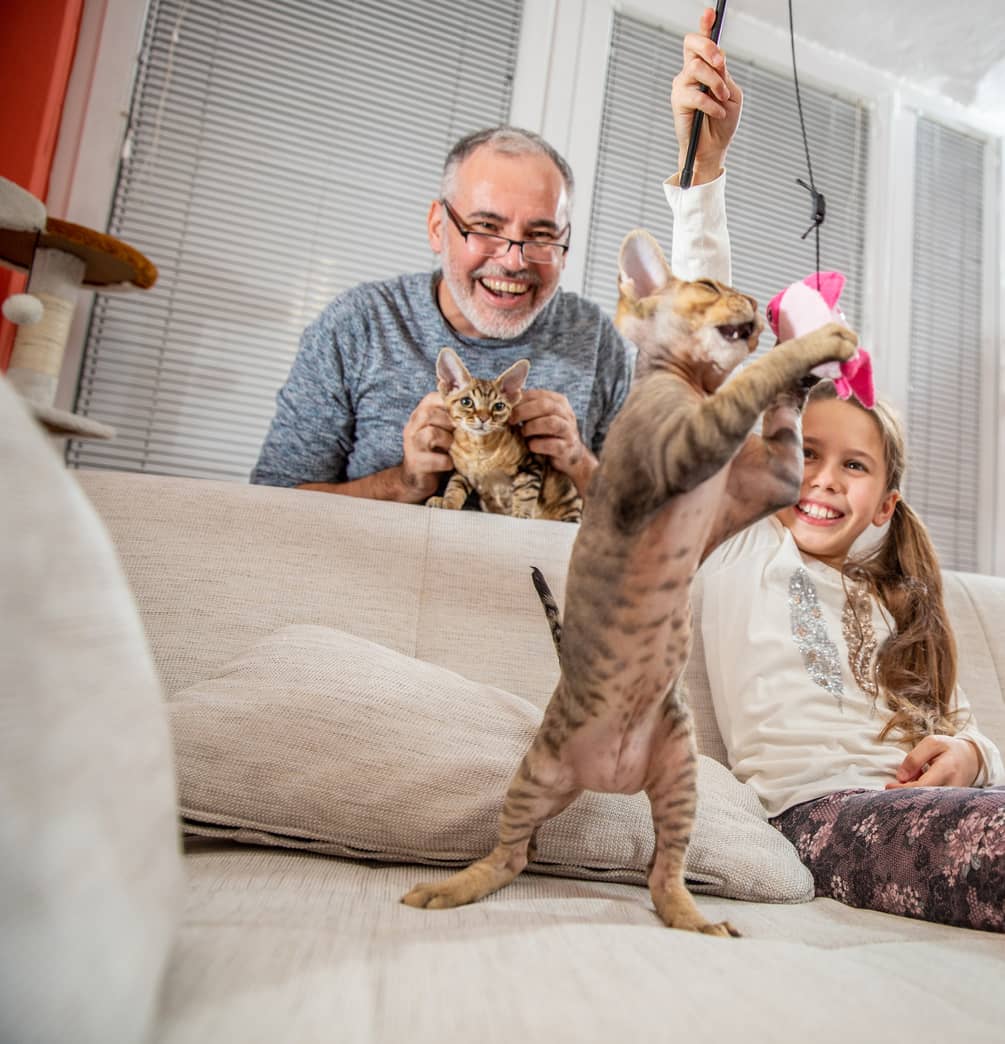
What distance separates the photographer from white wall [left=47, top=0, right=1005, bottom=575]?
2.66m

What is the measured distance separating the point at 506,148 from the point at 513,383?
639mm

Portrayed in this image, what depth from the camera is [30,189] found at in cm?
249

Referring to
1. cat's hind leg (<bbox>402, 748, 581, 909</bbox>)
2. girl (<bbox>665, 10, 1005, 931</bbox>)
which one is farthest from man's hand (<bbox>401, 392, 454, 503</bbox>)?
cat's hind leg (<bbox>402, 748, 581, 909</bbox>)

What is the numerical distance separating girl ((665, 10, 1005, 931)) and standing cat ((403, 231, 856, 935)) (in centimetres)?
43

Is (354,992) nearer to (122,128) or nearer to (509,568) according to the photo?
(509,568)

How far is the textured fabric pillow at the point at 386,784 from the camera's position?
2.91 feet

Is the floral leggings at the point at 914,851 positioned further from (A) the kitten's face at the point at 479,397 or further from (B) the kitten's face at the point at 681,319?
(A) the kitten's face at the point at 479,397

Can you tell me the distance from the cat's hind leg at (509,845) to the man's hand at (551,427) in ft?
3.21

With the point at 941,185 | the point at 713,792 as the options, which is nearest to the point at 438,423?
the point at 713,792

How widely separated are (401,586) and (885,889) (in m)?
0.87

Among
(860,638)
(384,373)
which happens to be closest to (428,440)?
(384,373)

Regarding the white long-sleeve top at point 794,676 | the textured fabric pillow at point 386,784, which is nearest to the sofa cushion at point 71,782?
the textured fabric pillow at point 386,784

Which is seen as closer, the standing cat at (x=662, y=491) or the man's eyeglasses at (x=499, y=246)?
the standing cat at (x=662, y=491)

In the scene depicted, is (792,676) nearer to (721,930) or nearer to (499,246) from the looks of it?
(721,930)
